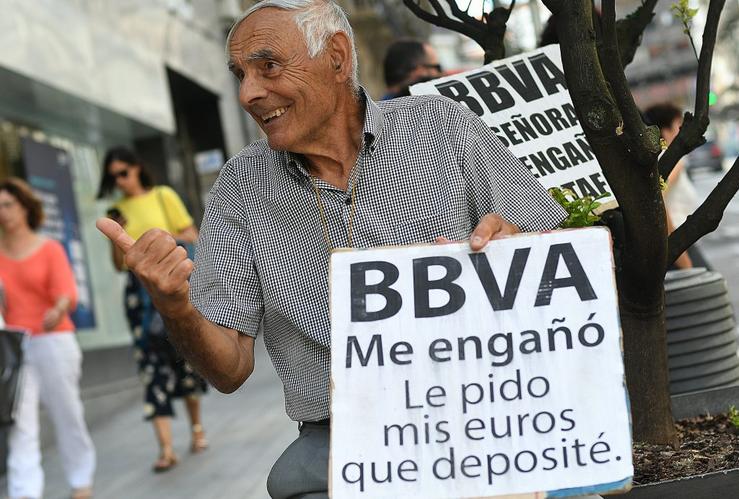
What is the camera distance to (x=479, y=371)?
2615 mm

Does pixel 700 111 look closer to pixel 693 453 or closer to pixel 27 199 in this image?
pixel 693 453

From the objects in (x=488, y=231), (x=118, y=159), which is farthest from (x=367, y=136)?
(x=118, y=159)

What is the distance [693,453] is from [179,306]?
1806 millimetres

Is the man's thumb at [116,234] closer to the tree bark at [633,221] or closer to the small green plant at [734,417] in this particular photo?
the tree bark at [633,221]

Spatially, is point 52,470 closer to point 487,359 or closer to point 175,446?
point 175,446

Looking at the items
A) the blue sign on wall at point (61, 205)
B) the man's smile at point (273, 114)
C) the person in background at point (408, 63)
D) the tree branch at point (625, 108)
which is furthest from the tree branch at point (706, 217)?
the blue sign on wall at point (61, 205)

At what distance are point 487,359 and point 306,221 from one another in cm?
69

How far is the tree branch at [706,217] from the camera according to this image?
3785mm

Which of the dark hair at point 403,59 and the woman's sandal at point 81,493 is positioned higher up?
the dark hair at point 403,59

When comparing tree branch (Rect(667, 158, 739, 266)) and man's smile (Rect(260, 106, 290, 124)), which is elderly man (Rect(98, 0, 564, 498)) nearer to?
man's smile (Rect(260, 106, 290, 124))

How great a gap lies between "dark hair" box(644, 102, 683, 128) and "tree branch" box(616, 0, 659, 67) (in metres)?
2.55

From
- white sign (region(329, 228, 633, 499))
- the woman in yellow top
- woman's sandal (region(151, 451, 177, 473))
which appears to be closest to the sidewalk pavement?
woman's sandal (region(151, 451, 177, 473))

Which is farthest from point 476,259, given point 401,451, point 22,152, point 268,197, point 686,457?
point 22,152

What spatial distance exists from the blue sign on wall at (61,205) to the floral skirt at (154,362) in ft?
10.1
